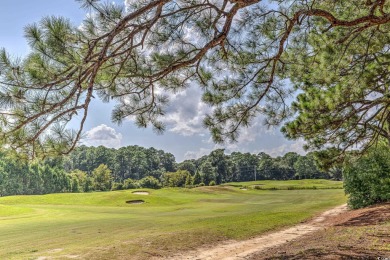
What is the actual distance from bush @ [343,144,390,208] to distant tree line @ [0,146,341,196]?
96.6ft

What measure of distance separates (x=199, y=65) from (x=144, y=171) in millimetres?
86571

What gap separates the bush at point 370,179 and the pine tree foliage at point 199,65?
24.1 ft

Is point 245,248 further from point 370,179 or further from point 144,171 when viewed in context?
point 144,171

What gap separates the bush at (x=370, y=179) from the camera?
51.1 feet

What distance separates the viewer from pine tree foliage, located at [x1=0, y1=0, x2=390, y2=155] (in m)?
4.71

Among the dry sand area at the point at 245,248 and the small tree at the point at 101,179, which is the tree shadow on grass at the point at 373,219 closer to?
the dry sand area at the point at 245,248

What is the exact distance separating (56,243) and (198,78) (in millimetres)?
7210

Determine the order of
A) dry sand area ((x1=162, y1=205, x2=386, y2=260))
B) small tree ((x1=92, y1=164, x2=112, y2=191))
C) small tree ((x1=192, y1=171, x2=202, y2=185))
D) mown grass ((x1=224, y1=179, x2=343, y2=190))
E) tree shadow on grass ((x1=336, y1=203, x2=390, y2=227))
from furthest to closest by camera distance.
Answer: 1. small tree ((x1=92, y1=164, x2=112, y2=191))
2. small tree ((x1=192, y1=171, x2=202, y2=185))
3. mown grass ((x1=224, y1=179, x2=343, y2=190))
4. tree shadow on grass ((x1=336, y1=203, x2=390, y2=227))
5. dry sand area ((x1=162, y1=205, x2=386, y2=260))

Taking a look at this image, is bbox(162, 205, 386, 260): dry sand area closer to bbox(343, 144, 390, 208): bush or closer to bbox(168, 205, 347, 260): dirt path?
bbox(168, 205, 347, 260): dirt path

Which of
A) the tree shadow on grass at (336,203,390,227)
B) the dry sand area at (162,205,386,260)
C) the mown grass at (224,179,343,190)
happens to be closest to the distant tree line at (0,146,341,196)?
the mown grass at (224,179,343,190)

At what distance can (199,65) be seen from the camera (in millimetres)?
6688

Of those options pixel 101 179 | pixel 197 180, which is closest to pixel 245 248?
pixel 197 180

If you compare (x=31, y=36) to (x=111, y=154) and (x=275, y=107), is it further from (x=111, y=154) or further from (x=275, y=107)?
(x=111, y=154)

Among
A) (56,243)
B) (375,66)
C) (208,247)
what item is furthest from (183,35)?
(56,243)
